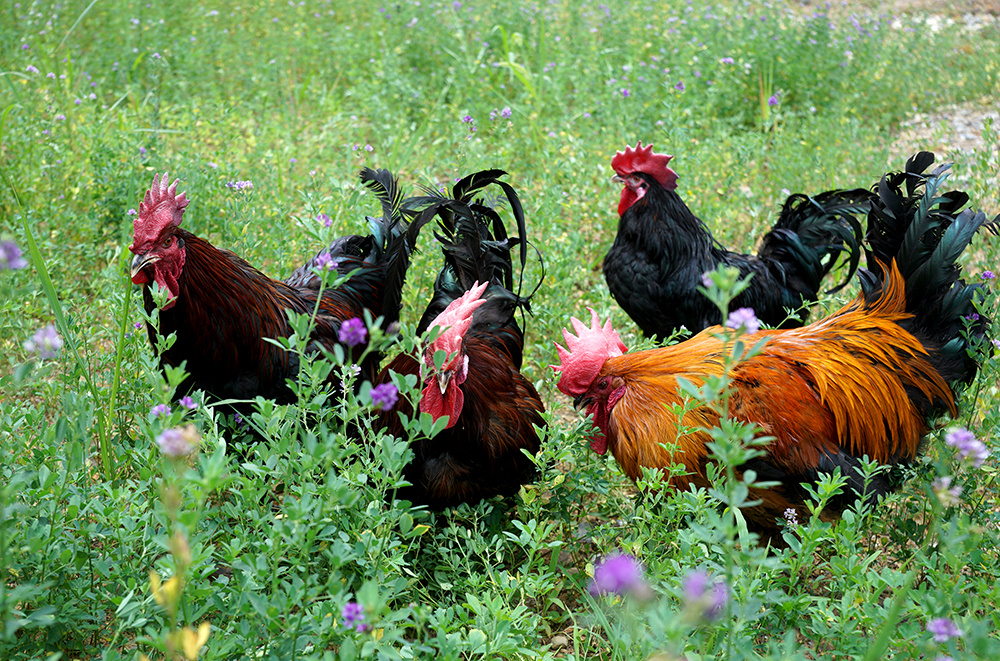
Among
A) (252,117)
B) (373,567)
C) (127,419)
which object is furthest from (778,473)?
(252,117)

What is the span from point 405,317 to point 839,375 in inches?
103

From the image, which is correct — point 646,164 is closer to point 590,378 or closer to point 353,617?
point 590,378

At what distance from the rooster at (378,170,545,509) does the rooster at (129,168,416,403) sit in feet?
0.93

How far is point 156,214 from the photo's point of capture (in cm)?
284

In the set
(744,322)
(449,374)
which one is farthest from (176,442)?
(449,374)

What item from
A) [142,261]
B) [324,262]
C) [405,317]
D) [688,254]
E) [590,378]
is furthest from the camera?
[405,317]

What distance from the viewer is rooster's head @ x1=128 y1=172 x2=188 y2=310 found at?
281 centimetres

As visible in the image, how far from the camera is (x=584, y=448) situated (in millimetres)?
3234

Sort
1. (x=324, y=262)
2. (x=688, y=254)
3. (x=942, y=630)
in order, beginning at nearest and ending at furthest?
(x=942, y=630) → (x=324, y=262) → (x=688, y=254)

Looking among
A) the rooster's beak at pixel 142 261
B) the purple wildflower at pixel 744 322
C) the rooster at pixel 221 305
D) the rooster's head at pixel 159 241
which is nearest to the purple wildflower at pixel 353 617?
the purple wildflower at pixel 744 322

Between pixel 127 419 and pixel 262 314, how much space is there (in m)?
0.86

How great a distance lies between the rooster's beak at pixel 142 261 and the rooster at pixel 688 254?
8.35 ft

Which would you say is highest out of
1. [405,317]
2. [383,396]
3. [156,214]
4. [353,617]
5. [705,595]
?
[156,214]

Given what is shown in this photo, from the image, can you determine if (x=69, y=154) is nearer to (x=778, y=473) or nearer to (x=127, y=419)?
(x=127, y=419)
